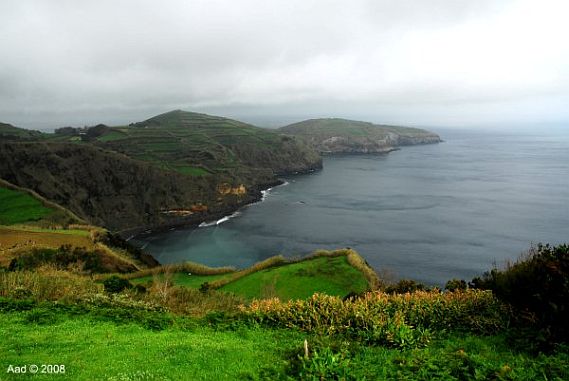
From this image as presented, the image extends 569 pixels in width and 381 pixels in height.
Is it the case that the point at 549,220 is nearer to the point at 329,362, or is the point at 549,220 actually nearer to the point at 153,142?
the point at 329,362

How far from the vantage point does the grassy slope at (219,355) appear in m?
10.0

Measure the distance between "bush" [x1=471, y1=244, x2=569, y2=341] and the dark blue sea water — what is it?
4944 cm

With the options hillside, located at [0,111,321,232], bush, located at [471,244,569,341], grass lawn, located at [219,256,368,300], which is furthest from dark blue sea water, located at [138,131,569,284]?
bush, located at [471,244,569,341]

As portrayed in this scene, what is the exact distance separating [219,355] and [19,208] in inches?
3202

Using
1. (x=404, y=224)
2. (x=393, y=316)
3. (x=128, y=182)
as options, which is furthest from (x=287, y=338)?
(x=128, y=182)

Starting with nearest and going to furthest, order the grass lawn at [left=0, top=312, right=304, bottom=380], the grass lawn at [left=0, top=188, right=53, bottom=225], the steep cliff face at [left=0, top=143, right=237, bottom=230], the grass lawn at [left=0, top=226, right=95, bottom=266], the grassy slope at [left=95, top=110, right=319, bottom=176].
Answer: the grass lawn at [left=0, top=312, right=304, bottom=380] → the grass lawn at [left=0, top=226, right=95, bottom=266] → the grass lawn at [left=0, top=188, right=53, bottom=225] → the steep cliff face at [left=0, top=143, right=237, bottom=230] → the grassy slope at [left=95, top=110, right=319, bottom=176]

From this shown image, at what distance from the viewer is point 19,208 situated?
254 ft

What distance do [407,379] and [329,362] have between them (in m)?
1.87

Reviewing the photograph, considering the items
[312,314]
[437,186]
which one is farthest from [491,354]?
[437,186]

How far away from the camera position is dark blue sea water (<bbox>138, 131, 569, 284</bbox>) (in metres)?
72.7

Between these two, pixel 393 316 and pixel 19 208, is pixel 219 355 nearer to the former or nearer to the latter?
pixel 393 316

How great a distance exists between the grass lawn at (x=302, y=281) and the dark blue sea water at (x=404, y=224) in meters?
28.1

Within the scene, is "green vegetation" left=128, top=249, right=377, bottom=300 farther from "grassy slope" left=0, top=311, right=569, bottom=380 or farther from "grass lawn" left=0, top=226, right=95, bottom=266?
"grassy slope" left=0, top=311, right=569, bottom=380

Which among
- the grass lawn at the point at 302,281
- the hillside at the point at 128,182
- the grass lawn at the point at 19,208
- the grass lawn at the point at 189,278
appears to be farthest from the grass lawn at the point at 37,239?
the hillside at the point at 128,182
